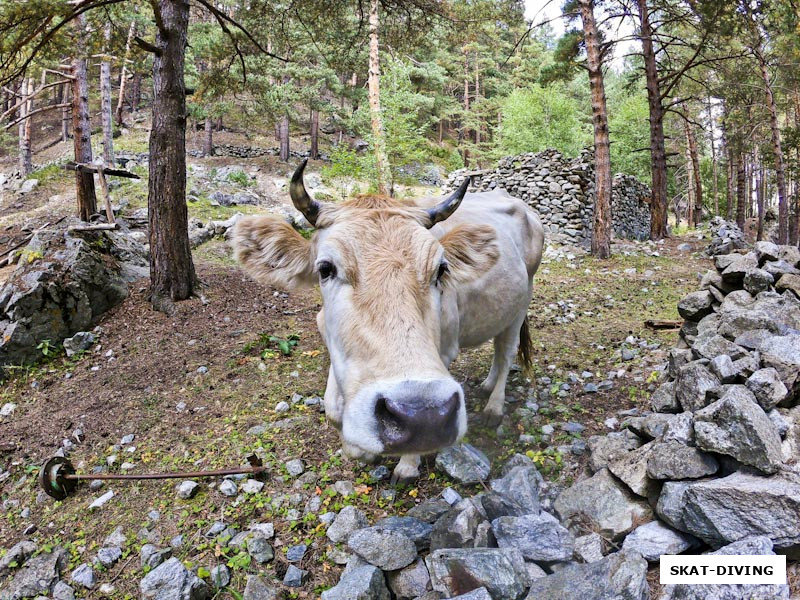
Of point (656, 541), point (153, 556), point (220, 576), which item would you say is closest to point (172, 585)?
point (220, 576)

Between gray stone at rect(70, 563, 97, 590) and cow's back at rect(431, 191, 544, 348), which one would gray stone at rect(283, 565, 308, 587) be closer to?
gray stone at rect(70, 563, 97, 590)

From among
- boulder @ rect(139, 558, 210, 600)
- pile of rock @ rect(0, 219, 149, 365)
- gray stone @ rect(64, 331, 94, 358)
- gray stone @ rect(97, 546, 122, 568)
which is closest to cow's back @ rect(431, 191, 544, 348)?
boulder @ rect(139, 558, 210, 600)

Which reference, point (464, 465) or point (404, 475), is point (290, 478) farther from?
point (464, 465)

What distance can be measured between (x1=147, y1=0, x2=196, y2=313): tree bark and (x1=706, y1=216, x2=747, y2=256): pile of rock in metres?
13.2

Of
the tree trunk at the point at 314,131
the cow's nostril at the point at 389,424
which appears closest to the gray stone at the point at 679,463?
the cow's nostril at the point at 389,424

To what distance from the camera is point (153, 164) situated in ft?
22.5

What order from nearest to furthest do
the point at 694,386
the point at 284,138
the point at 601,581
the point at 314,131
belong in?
1. the point at 601,581
2. the point at 694,386
3. the point at 284,138
4. the point at 314,131

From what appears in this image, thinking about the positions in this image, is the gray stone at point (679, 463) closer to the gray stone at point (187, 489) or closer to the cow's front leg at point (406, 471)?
the cow's front leg at point (406, 471)

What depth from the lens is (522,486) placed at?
3.03 m

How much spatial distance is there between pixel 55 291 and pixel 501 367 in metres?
6.02

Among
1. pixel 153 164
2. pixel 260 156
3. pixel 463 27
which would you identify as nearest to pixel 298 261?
pixel 153 164

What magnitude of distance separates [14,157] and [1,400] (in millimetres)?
43409

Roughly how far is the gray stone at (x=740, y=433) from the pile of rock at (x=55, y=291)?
283 inches

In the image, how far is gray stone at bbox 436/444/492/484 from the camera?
3.38 meters
